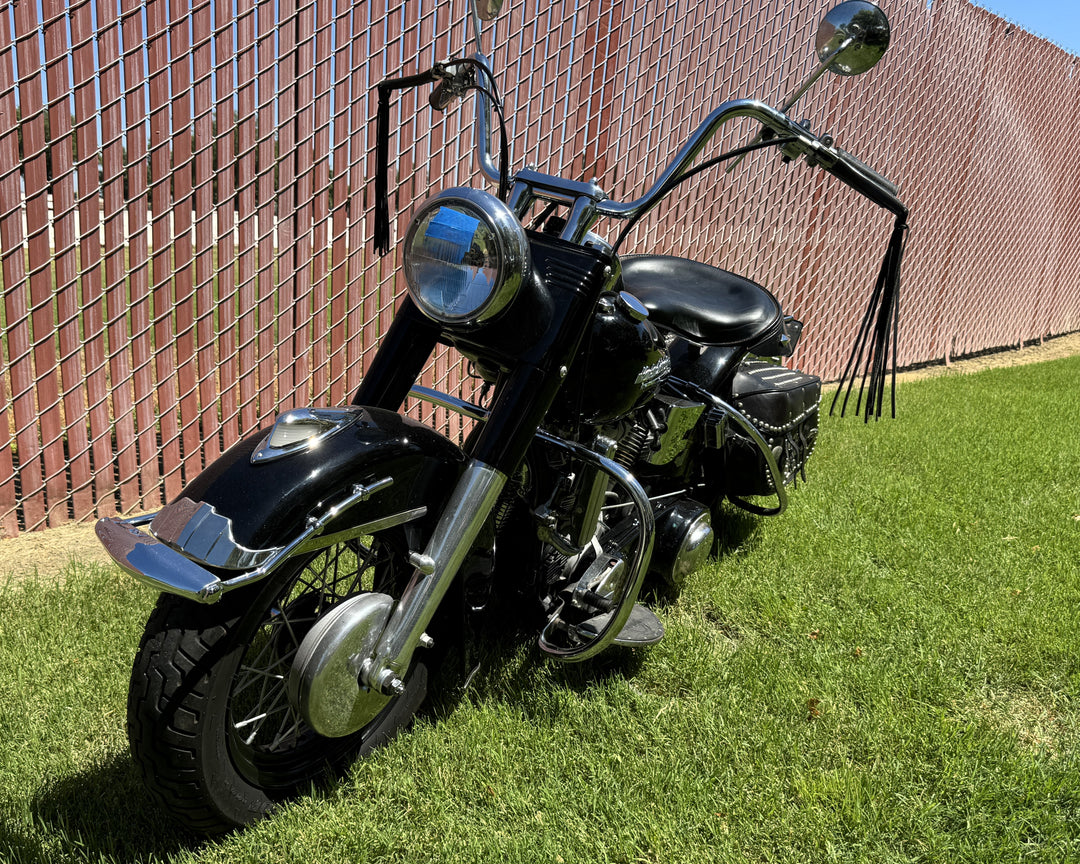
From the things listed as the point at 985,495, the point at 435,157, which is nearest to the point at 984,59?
the point at 985,495

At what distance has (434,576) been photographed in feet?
5.26

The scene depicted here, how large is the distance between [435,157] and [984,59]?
544 centimetres

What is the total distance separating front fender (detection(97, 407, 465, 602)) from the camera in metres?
1.37

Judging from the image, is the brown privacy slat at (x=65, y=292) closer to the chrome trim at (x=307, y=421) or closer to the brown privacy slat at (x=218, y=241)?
the brown privacy slat at (x=218, y=241)

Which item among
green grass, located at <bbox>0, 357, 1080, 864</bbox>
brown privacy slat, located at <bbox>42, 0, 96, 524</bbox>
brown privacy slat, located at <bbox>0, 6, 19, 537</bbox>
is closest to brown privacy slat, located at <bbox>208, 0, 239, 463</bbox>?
brown privacy slat, located at <bbox>42, 0, 96, 524</bbox>

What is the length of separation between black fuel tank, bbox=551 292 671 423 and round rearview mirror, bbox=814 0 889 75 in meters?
0.64

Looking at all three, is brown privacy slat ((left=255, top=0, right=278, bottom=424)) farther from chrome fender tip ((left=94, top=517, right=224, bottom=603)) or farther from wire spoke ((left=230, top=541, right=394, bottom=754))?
chrome fender tip ((left=94, top=517, right=224, bottom=603))

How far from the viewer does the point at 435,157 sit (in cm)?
367

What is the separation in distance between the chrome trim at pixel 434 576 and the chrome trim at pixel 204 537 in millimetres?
297

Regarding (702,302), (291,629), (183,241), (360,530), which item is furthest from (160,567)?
(183,241)

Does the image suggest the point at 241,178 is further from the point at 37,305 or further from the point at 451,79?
the point at 451,79

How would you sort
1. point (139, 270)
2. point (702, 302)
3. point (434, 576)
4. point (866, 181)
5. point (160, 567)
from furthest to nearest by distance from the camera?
point (139, 270), point (702, 302), point (866, 181), point (434, 576), point (160, 567)

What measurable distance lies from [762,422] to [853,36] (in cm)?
135

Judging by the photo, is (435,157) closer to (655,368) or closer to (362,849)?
(655,368)
